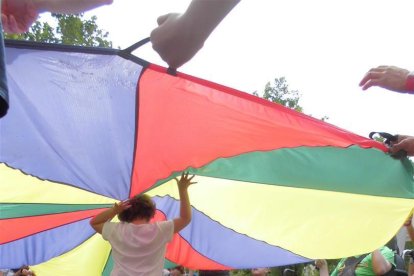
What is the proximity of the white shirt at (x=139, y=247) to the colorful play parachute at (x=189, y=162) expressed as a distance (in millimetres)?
252

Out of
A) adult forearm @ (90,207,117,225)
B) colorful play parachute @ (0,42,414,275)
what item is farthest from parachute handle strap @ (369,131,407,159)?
adult forearm @ (90,207,117,225)

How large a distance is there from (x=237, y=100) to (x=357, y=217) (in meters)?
1.19

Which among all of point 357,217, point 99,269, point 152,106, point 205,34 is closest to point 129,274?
point 152,106

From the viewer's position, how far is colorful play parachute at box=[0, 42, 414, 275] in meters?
2.20

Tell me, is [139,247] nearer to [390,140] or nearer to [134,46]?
[134,46]

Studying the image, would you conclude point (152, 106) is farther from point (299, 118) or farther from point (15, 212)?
point (15, 212)

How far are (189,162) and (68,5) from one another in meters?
1.53

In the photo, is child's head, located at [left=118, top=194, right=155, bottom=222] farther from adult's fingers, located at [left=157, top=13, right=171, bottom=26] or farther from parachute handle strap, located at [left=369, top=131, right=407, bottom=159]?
adult's fingers, located at [left=157, top=13, right=171, bottom=26]

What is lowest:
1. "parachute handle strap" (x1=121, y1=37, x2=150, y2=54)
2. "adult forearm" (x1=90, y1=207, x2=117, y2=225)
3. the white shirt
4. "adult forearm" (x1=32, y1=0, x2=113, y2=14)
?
the white shirt

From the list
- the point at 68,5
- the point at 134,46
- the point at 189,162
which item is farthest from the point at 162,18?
the point at 189,162

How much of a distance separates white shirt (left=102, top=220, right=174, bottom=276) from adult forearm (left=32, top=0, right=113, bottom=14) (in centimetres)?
174

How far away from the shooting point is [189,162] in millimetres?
2479

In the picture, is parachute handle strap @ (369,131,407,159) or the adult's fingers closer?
the adult's fingers

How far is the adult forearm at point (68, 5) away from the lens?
100 cm
